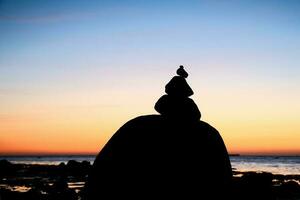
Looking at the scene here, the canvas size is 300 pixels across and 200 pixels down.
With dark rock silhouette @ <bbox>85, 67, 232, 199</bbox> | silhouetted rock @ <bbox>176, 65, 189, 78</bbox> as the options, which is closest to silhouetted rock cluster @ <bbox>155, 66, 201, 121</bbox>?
dark rock silhouette @ <bbox>85, 67, 232, 199</bbox>

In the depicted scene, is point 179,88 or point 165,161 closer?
point 165,161

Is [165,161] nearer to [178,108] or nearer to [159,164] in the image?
[159,164]

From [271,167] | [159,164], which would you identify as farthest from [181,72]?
[271,167]

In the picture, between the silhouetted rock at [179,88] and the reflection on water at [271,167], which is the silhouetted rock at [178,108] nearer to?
the silhouetted rock at [179,88]

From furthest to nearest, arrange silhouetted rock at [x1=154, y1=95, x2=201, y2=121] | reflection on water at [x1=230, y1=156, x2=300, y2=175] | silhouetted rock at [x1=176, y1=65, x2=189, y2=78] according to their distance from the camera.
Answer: reflection on water at [x1=230, y1=156, x2=300, y2=175]
silhouetted rock at [x1=176, y1=65, x2=189, y2=78]
silhouetted rock at [x1=154, y1=95, x2=201, y2=121]

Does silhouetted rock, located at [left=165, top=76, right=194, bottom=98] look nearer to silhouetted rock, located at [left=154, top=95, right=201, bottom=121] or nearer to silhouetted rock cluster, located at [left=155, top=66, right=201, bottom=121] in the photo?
silhouetted rock cluster, located at [left=155, top=66, right=201, bottom=121]

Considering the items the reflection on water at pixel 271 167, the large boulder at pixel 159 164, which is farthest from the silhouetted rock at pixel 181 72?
the reflection on water at pixel 271 167

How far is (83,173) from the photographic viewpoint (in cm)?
5584

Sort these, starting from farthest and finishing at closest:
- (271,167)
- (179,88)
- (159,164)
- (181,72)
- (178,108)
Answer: (271,167) → (181,72) → (179,88) → (178,108) → (159,164)

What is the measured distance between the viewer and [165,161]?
34.4 feet

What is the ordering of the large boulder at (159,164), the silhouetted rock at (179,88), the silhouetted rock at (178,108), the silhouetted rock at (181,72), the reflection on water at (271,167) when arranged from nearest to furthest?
the large boulder at (159,164)
the silhouetted rock at (178,108)
the silhouetted rock at (179,88)
the silhouetted rock at (181,72)
the reflection on water at (271,167)

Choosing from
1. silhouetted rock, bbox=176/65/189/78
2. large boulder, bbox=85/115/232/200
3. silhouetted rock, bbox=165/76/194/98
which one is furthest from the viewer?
silhouetted rock, bbox=176/65/189/78

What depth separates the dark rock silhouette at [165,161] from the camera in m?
10.3

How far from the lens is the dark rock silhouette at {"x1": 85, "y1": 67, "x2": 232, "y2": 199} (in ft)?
33.8
